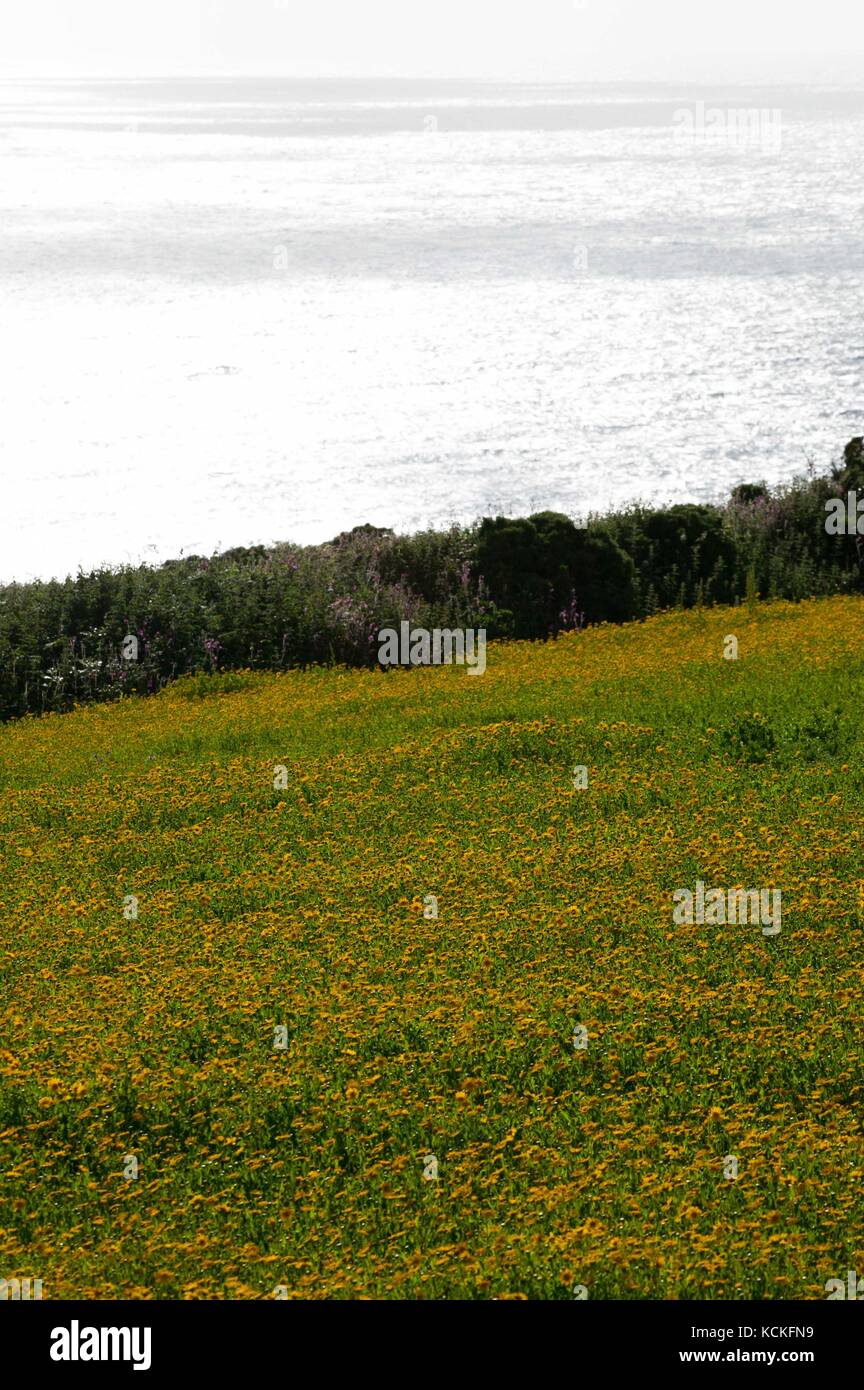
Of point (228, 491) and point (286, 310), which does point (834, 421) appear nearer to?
point (228, 491)

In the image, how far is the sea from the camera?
56.4 meters

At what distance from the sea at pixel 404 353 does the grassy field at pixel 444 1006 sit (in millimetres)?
22622

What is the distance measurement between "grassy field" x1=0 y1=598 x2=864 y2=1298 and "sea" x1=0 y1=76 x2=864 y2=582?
74.2 feet

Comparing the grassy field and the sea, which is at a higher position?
the sea

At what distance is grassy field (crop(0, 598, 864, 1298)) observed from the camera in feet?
29.7

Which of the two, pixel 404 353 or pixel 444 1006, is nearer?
pixel 444 1006

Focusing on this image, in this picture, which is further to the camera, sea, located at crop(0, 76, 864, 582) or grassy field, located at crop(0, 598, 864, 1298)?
sea, located at crop(0, 76, 864, 582)

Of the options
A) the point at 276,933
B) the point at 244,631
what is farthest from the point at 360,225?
the point at 276,933

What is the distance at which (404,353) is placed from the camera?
8650cm

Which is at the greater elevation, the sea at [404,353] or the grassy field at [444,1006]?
the sea at [404,353]

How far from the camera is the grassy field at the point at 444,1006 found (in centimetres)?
905

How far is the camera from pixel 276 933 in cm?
1398

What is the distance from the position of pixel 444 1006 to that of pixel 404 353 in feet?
254
